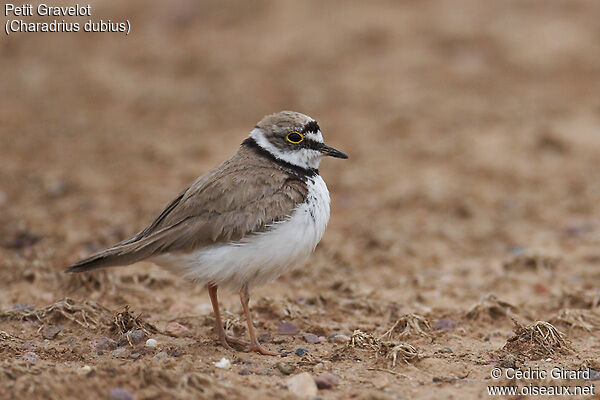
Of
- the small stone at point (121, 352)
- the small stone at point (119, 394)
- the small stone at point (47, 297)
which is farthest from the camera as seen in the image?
the small stone at point (47, 297)

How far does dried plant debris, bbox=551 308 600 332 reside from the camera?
19.5 ft

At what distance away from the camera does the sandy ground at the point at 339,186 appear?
16.8ft

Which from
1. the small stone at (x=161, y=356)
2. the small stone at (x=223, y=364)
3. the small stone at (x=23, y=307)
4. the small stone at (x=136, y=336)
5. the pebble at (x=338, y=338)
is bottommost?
the small stone at (x=223, y=364)

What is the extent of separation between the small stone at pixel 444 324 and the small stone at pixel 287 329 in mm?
1116

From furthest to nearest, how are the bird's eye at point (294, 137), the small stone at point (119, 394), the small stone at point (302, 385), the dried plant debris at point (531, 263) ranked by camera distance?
the dried plant debris at point (531, 263), the bird's eye at point (294, 137), the small stone at point (302, 385), the small stone at point (119, 394)

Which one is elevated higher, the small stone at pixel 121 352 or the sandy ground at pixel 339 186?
the sandy ground at pixel 339 186

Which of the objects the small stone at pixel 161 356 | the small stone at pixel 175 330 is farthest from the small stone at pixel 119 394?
the small stone at pixel 175 330

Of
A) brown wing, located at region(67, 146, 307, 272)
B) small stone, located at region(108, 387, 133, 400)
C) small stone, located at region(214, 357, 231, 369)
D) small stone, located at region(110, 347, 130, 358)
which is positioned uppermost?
brown wing, located at region(67, 146, 307, 272)

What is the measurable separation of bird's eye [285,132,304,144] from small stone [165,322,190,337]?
1.62 meters

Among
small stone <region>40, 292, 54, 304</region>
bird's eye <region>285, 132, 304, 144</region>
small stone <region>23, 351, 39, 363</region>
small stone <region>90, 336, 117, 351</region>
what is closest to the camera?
small stone <region>23, 351, 39, 363</region>

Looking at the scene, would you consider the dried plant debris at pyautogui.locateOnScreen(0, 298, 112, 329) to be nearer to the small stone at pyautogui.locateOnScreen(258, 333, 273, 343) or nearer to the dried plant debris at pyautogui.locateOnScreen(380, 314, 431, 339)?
the small stone at pyautogui.locateOnScreen(258, 333, 273, 343)

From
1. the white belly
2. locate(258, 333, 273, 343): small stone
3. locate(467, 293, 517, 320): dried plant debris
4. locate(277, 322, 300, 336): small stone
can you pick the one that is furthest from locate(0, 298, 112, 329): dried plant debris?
locate(467, 293, 517, 320): dried plant debris

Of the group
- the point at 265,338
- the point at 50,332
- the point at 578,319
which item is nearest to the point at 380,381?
the point at 265,338

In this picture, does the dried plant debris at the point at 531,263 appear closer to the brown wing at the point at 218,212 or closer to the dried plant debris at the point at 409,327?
the dried plant debris at the point at 409,327
